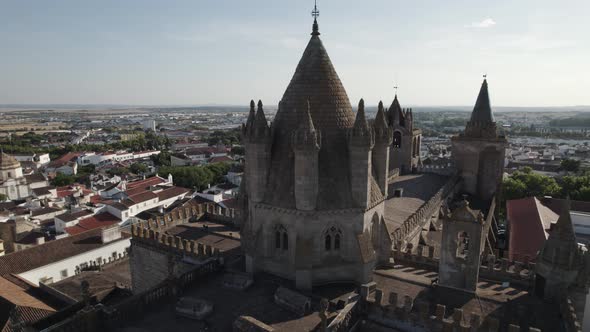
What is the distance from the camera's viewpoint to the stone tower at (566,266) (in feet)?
59.8

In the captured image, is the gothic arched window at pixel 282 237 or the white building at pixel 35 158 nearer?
the gothic arched window at pixel 282 237

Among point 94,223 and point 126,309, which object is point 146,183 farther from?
point 126,309

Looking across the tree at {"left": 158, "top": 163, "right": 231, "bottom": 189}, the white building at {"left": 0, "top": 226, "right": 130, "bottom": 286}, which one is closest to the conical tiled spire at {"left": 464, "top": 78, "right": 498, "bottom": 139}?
the white building at {"left": 0, "top": 226, "right": 130, "bottom": 286}

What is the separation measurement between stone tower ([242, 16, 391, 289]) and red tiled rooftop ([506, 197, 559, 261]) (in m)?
17.8

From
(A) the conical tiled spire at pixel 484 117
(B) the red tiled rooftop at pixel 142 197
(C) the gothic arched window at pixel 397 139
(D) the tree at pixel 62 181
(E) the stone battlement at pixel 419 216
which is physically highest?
(A) the conical tiled spire at pixel 484 117

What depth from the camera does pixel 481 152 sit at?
45188mm

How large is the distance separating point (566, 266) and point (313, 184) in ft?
41.4

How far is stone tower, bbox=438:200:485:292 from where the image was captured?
1888 cm

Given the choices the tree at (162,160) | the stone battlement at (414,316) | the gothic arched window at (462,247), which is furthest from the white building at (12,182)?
the gothic arched window at (462,247)

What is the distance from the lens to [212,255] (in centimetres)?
2347

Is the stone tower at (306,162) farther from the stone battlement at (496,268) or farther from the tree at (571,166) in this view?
the tree at (571,166)

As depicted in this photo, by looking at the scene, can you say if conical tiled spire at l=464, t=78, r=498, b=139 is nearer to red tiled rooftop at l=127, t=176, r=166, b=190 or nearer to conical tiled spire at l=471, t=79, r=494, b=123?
conical tiled spire at l=471, t=79, r=494, b=123

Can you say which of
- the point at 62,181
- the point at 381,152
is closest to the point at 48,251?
the point at 381,152

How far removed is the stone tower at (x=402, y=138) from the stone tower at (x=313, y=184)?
1209 inches
